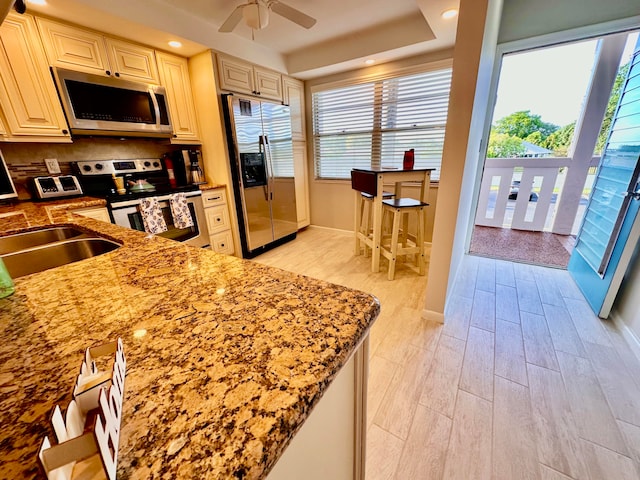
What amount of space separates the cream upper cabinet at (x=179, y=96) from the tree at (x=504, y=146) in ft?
13.6

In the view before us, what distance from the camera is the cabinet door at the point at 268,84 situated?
9.80 ft

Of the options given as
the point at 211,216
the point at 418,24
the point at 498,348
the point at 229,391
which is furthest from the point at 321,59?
the point at 229,391

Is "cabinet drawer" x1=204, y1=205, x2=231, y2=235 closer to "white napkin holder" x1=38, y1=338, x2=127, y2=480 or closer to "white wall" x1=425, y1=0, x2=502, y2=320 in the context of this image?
"white wall" x1=425, y1=0, x2=502, y2=320

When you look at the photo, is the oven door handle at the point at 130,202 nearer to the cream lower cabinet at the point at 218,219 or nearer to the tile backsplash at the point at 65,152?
the cream lower cabinet at the point at 218,219

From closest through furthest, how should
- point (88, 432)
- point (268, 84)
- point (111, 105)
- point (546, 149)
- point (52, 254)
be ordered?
point (88, 432), point (52, 254), point (111, 105), point (268, 84), point (546, 149)

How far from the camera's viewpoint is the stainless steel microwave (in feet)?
6.53

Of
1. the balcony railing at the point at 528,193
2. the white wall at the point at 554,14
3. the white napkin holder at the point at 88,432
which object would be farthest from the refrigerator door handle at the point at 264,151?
the balcony railing at the point at 528,193

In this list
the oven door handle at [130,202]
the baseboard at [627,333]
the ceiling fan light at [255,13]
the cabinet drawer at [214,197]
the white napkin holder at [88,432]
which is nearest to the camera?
the white napkin holder at [88,432]

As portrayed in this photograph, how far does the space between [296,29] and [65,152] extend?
2461 millimetres

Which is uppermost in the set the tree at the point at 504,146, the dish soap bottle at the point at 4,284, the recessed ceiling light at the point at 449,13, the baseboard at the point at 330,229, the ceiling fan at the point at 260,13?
the recessed ceiling light at the point at 449,13

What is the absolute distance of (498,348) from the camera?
166cm

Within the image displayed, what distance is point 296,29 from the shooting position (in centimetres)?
261

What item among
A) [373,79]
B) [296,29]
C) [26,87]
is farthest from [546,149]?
[26,87]

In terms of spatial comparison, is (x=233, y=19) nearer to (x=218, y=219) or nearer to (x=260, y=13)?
(x=260, y=13)
